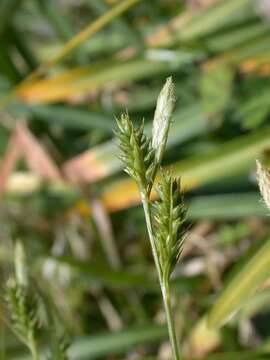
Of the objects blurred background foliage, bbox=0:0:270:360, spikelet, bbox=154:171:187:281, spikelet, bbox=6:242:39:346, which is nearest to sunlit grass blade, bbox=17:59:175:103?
blurred background foliage, bbox=0:0:270:360

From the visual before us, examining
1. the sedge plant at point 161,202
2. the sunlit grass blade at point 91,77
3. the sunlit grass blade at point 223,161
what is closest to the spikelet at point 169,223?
the sedge plant at point 161,202

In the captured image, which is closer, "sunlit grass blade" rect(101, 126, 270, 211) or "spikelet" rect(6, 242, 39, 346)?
"spikelet" rect(6, 242, 39, 346)

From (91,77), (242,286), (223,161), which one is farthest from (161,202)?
(91,77)

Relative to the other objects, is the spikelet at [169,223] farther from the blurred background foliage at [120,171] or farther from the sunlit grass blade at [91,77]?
the sunlit grass blade at [91,77]

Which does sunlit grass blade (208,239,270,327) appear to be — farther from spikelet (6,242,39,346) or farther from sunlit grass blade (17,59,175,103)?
sunlit grass blade (17,59,175,103)

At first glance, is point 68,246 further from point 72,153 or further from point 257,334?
point 257,334

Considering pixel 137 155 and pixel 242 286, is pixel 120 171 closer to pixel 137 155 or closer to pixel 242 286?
pixel 242 286
